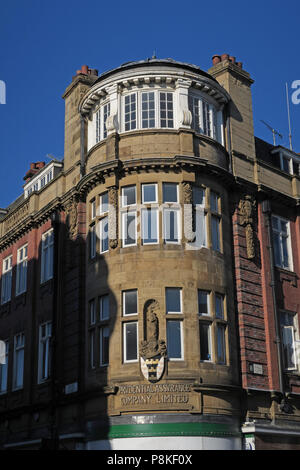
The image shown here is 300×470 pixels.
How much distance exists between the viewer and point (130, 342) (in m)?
25.0

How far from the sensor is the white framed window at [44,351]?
29.8 meters

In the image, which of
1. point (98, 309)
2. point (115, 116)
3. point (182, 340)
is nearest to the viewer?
point (182, 340)

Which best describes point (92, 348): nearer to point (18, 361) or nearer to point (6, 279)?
point (18, 361)

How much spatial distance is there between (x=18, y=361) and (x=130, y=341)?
32.3 ft

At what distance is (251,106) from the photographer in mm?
31719

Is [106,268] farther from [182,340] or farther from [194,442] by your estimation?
[194,442]

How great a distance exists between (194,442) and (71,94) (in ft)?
58.6

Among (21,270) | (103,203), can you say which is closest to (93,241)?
(103,203)

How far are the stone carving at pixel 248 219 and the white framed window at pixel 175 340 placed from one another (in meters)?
5.04

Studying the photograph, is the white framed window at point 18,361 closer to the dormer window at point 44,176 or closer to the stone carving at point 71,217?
the stone carving at point 71,217

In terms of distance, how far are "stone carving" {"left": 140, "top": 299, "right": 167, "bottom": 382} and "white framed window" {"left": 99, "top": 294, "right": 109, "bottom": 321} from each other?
7.22ft

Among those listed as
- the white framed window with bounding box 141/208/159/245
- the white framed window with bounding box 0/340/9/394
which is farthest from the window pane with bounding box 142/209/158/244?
the white framed window with bounding box 0/340/9/394

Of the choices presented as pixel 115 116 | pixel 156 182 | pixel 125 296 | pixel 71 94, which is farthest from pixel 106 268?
pixel 71 94

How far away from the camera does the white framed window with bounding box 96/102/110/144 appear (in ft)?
95.8
